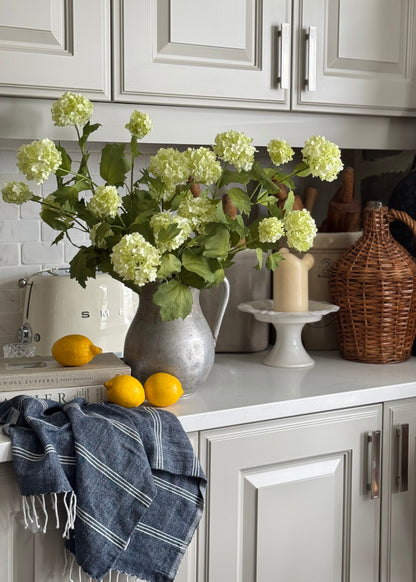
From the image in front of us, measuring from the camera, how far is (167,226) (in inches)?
60.1

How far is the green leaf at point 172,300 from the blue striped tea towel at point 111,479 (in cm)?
19

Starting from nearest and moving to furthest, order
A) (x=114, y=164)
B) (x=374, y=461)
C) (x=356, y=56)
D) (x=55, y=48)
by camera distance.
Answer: (x=114, y=164) → (x=55, y=48) → (x=374, y=461) → (x=356, y=56)

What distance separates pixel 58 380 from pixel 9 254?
2.17 feet

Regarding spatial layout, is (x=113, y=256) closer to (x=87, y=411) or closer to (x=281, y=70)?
(x=87, y=411)

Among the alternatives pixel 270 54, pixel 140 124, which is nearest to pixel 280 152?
pixel 140 124

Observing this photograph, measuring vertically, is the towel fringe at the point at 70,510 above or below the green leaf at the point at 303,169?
below

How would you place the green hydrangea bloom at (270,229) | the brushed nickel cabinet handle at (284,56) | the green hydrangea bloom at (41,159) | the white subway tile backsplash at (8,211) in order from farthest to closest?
the white subway tile backsplash at (8,211), the brushed nickel cabinet handle at (284,56), the green hydrangea bloom at (270,229), the green hydrangea bloom at (41,159)

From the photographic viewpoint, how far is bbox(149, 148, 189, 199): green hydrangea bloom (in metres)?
1.58

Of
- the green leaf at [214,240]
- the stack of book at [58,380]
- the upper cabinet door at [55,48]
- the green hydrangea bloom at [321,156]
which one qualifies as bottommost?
the stack of book at [58,380]

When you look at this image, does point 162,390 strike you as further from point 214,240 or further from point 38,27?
point 38,27

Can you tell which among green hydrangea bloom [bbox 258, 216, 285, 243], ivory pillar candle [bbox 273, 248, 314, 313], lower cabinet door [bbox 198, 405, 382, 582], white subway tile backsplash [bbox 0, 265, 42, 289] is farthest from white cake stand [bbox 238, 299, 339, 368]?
white subway tile backsplash [bbox 0, 265, 42, 289]

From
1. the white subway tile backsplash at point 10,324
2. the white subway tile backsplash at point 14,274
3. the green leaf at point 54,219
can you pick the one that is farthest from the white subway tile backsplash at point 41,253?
the green leaf at point 54,219

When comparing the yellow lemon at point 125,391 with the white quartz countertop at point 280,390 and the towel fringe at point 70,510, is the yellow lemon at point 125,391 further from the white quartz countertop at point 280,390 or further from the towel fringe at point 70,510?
the towel fringe at point 70,510

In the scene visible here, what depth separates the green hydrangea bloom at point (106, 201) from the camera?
59.6 inches
